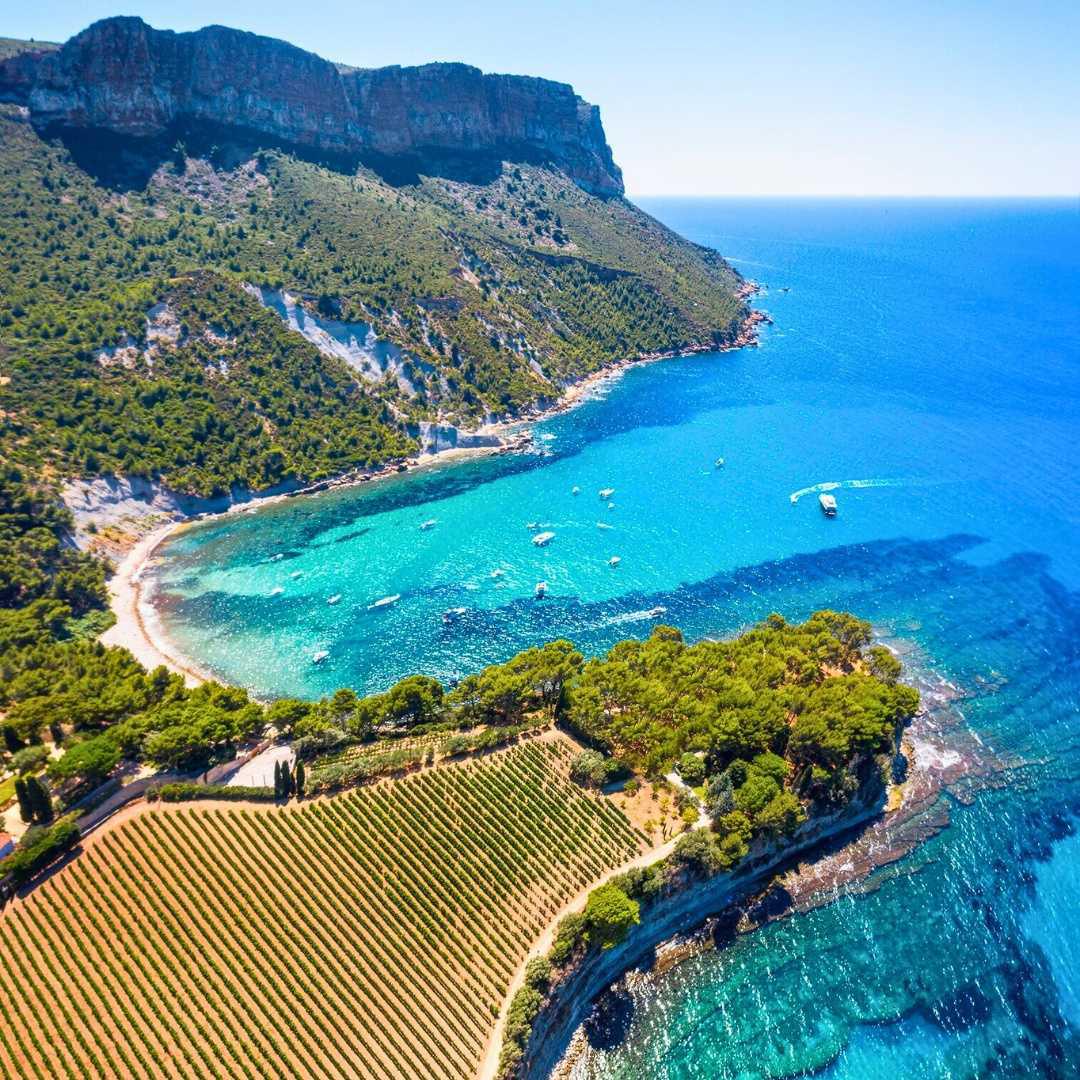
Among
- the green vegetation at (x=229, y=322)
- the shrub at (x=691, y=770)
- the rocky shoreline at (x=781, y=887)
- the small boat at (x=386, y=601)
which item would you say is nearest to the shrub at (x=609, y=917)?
the rocky shoreline at (x=781, y=887)

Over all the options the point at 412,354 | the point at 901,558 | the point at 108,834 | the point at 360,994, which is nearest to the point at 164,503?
the point at 412,354

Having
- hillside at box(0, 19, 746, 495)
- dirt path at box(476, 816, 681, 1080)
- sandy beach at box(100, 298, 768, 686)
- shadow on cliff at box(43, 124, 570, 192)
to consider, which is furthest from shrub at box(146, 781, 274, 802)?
shadow on cliff at box(43, 124, 570, 192)

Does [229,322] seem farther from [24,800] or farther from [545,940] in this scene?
[545,940]

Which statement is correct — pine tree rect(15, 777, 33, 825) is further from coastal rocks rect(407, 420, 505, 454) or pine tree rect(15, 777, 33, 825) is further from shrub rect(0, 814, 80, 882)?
coastal rocks rect(407, 420, 505, 454)

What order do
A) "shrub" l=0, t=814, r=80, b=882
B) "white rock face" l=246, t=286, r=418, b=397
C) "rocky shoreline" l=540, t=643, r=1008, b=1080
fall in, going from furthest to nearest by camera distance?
"white rock face" l=246, t=286, r=418, b=397 → "shrub" l=0, t=814, r=80, b=882 → "rocky shoreline" l=540, t=643, r=1008, b=1080

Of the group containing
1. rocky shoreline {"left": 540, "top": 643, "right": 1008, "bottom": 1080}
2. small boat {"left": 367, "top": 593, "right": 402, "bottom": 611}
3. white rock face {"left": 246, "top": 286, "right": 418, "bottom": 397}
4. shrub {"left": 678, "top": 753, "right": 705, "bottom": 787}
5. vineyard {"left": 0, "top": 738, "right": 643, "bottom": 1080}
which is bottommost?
rocky shoreline {"left": 540, "top": 643, "right": 1008, "bottom": 1080}

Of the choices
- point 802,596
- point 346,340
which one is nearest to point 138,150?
point 346,340

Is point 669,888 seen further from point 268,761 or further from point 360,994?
point 268,761
